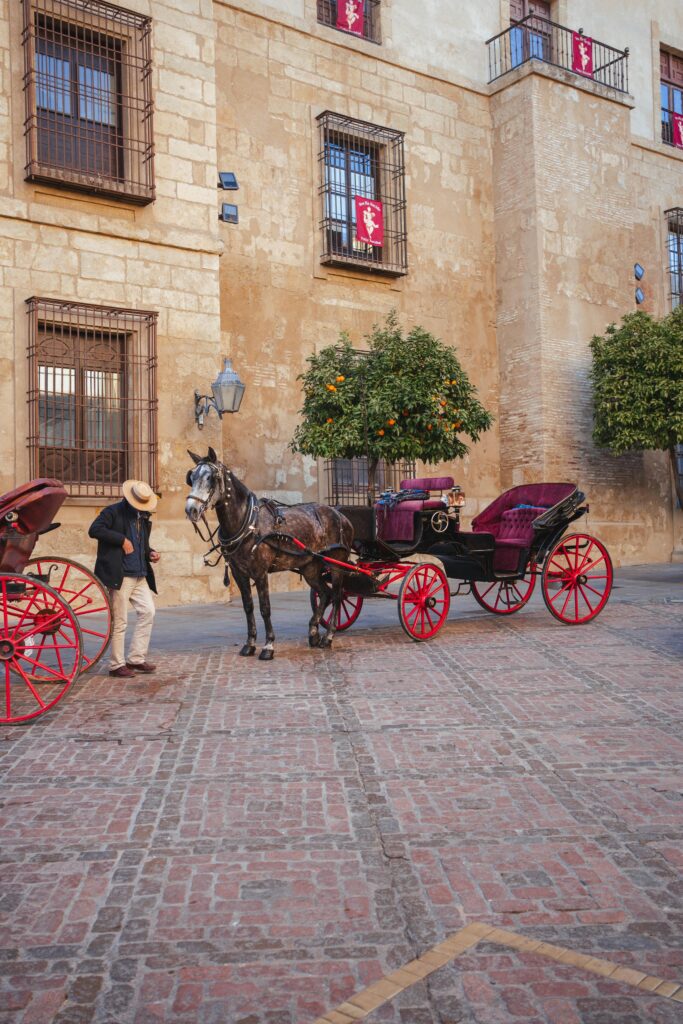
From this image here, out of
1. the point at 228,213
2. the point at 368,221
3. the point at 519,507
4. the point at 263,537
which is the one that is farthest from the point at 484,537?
the point at 368,221

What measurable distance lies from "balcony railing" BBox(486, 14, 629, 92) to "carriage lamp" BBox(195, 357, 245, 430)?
935 cm

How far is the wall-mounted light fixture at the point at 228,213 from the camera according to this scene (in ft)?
47.1

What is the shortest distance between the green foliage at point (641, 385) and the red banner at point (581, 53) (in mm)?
5539

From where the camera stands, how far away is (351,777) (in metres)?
4.62

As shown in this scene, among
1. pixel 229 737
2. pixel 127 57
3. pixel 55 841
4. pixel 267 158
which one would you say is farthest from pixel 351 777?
pixel 267 158

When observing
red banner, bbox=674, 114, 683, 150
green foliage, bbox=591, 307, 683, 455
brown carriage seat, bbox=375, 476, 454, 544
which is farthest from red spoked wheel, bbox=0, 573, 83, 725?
red banner, bbox=674, 114, 683, 150

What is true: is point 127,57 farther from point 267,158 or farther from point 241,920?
point 241,920

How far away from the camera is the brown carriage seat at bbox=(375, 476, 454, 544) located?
29.9ft

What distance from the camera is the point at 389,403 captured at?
12578 mm

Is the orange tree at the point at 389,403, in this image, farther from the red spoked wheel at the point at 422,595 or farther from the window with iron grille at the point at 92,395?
the red spoked wheel at the point at 422,595

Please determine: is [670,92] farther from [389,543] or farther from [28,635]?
[28,635]

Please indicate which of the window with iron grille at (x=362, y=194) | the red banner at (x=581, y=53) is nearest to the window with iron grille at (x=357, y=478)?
the window with iron grille at (x=362, y=194)

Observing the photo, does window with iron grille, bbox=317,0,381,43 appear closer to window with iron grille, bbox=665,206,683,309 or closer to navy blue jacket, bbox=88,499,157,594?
window with iron grille, bbox=665,206,683,309

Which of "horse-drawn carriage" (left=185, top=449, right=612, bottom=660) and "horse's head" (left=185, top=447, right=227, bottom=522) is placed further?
"horse-drawn carriage" (left=185, top=449, right=612, bottom=660)
